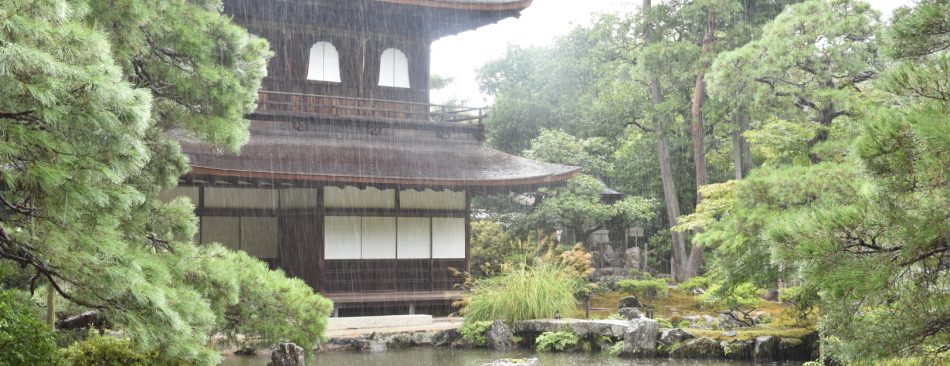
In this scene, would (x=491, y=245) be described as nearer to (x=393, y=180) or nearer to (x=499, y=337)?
(x=393, y=180)

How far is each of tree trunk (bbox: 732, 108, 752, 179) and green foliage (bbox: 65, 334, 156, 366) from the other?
55.5 feet

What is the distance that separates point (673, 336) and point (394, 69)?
7.00 m

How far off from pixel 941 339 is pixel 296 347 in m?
6.16

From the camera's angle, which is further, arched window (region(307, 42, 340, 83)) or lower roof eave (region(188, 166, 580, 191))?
arched window (region(307, 42, 340, 83))

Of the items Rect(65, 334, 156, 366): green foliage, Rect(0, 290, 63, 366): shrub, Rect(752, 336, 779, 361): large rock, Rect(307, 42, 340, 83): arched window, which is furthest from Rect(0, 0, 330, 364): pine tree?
Rect(307, 42, 340, 83): arched window

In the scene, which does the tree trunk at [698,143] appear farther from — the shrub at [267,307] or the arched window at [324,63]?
the shrub at [267,307]

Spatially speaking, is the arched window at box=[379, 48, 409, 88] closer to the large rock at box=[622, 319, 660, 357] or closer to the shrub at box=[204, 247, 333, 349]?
the large rock at box=[622, 319, 660, 357]

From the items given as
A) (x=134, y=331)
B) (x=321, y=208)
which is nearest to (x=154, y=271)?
(x=134, y=331)

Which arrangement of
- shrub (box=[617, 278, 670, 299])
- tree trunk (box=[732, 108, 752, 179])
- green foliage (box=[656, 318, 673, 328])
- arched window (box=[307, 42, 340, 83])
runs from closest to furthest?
green foliage (box=[656, 318, 673, 328])
arched window (box=[307, 42, 340, 83])
shrub (box=[617, 278, 670, 299])
tree trunk (box=[732, 108, 752, 179])

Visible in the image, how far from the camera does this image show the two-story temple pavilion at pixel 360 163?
1502cm

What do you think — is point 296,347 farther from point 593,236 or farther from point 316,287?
point 593,236

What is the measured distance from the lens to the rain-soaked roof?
14023mm

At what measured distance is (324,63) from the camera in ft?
53.7

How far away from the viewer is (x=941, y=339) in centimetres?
483
